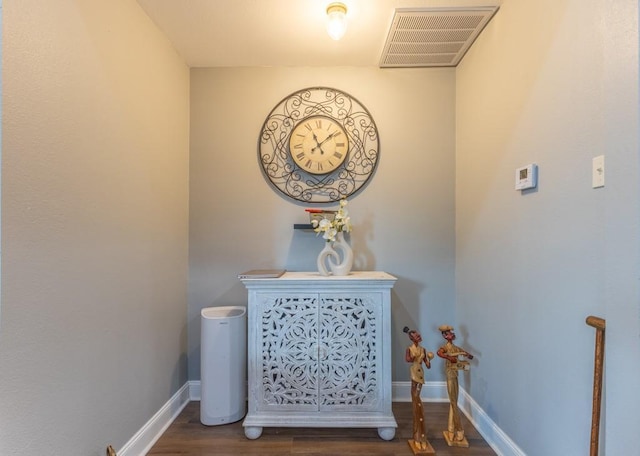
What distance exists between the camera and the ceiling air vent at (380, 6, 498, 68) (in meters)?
1.83

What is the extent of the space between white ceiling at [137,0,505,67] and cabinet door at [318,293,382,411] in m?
1.61

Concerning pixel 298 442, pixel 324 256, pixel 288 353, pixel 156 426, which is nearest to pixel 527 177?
pixel 324 256

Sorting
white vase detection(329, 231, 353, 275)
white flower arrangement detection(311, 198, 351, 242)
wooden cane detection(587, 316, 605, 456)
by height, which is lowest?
wooden cane detection(587, 316, 605, 456)

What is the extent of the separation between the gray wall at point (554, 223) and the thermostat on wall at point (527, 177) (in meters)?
0.03

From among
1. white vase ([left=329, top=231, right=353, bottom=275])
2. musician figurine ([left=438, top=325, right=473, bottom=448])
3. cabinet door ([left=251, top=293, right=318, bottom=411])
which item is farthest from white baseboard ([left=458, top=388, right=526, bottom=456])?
white vase ([left=329, top=231, right=353, bottom=275])

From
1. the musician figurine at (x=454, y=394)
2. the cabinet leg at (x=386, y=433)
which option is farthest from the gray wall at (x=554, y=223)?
the cabinet leg at (x=386, y=433)

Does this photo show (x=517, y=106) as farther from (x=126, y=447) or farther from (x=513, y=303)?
(x=126, y=447)

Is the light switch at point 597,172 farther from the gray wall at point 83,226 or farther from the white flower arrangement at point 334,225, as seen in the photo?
the gray wall at point 83,226

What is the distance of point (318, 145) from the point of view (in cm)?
237

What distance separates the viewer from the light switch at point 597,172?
1.09 m

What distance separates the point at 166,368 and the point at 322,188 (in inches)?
62.2

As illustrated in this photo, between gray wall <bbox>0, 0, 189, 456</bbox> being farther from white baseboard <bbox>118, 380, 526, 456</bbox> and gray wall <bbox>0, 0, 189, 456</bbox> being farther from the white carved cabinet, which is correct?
the white carved cabinet

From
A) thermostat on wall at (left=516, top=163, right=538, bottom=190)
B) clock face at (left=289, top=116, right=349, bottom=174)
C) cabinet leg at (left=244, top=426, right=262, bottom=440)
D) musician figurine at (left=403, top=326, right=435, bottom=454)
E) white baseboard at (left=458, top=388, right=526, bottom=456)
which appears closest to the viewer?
thermostat on wall at (left=516, top=163, right=538, bottom=190)

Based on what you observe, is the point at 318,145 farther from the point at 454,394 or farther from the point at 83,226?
the point at 454,394
